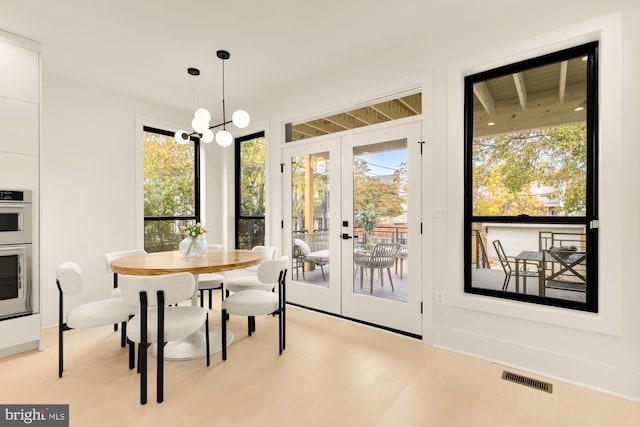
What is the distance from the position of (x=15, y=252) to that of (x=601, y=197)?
462cm

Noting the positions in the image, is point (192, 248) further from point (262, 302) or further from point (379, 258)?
point (379, 258)

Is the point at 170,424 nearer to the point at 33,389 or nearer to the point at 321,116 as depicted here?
the point at 33,389

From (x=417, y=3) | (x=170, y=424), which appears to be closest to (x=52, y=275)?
(x=170, y=424)

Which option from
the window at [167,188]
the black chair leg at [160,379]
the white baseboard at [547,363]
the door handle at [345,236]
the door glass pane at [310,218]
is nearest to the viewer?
the black chair leg at [160,379]

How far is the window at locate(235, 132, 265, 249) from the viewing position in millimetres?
4660

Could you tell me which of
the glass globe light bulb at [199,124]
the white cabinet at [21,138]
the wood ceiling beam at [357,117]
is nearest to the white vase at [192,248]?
the glass globe light bulb at [199,124]

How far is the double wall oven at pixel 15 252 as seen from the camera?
8.77 feet

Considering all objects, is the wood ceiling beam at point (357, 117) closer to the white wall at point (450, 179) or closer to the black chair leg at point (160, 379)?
the white wall at point (450, 179)

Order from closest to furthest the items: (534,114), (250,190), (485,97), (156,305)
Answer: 1. (156,305)
2. (534,114)
3. (485,97)
4. (250,190)

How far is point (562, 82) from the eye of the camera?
239 cm

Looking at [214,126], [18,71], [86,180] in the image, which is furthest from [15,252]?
[214,126]

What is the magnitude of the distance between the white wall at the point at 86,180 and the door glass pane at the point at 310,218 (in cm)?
214

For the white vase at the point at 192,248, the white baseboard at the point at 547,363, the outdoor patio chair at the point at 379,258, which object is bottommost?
the white baseboard at the point at 547,363

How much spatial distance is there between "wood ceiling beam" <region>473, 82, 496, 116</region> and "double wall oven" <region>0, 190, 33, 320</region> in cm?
406
